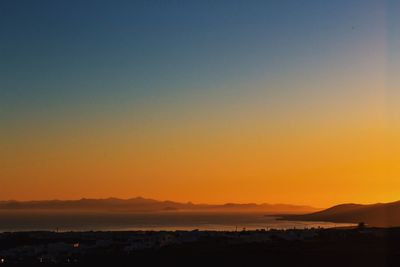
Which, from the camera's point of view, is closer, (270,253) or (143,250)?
(270,253)

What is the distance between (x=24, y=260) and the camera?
46.6 metres

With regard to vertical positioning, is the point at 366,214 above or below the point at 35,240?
above

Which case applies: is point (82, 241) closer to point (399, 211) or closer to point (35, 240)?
point (35, 240)

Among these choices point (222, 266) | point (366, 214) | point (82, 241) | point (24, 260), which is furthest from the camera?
point (366, 214)

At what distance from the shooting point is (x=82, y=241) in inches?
2474

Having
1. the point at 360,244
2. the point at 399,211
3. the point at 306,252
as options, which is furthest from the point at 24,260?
the point at 399,211

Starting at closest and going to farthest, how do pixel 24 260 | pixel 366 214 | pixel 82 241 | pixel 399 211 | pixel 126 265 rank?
pixel 126 265 < pixel 24 260 < pixel 82 241 < pixel 399 211 < pixel 366 214

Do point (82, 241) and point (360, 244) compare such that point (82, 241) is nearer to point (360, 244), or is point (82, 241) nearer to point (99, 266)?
point (99, 266)

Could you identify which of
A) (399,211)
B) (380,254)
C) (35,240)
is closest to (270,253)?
(380,254)

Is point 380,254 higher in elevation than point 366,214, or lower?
lower

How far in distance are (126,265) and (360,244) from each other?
1669 centimetres

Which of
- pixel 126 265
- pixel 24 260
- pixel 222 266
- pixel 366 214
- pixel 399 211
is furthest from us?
pixel 366 214

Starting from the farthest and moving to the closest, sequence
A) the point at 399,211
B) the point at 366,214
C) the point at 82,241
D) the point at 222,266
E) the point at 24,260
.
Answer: the point at 366,214
the point at 399,211
the point at 82,241
the point at 24,260
the point at 222,266

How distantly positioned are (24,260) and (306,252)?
1921cm
